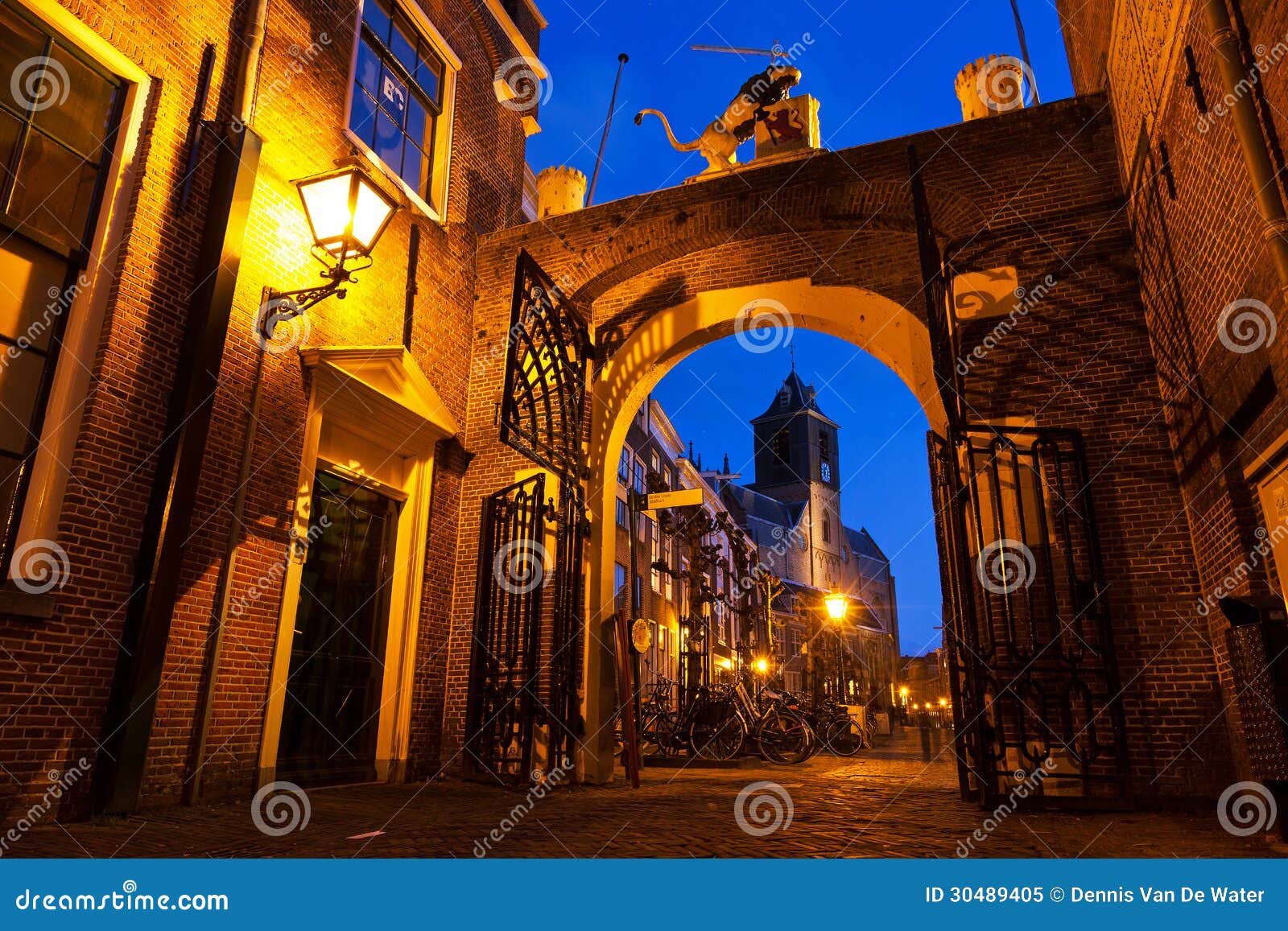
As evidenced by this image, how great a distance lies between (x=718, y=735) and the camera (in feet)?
41.1

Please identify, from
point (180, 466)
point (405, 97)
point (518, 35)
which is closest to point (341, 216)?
point (180, 466)

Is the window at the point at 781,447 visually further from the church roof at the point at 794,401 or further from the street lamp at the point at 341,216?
the street lamp at the point at 341,216

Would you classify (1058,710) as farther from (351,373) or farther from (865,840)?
(351,373)

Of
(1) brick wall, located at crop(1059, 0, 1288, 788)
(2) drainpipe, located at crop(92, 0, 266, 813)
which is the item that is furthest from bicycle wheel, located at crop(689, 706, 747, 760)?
(2) drainpipe, located at crop(92, 0, 266, 813)

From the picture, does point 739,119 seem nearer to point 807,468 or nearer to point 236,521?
point 236,521

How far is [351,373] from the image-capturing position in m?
7.57

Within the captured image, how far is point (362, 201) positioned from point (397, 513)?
11.1ft

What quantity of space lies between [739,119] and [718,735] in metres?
8.93

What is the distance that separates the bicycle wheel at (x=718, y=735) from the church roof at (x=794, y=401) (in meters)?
52.6

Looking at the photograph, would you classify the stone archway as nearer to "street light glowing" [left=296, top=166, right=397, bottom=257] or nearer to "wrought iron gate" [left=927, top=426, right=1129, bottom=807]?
"wrought iron gate" [left=927, top=426, right=1129, bottom=807]

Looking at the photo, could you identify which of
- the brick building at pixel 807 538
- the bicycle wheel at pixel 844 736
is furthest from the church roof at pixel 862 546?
the bicycle wheel at pixel 844 736

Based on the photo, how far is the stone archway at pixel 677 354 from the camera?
908 centimetres

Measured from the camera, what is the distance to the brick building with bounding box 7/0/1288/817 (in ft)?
17.4

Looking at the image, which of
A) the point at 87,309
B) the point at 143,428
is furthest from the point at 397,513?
the point at 87,309
